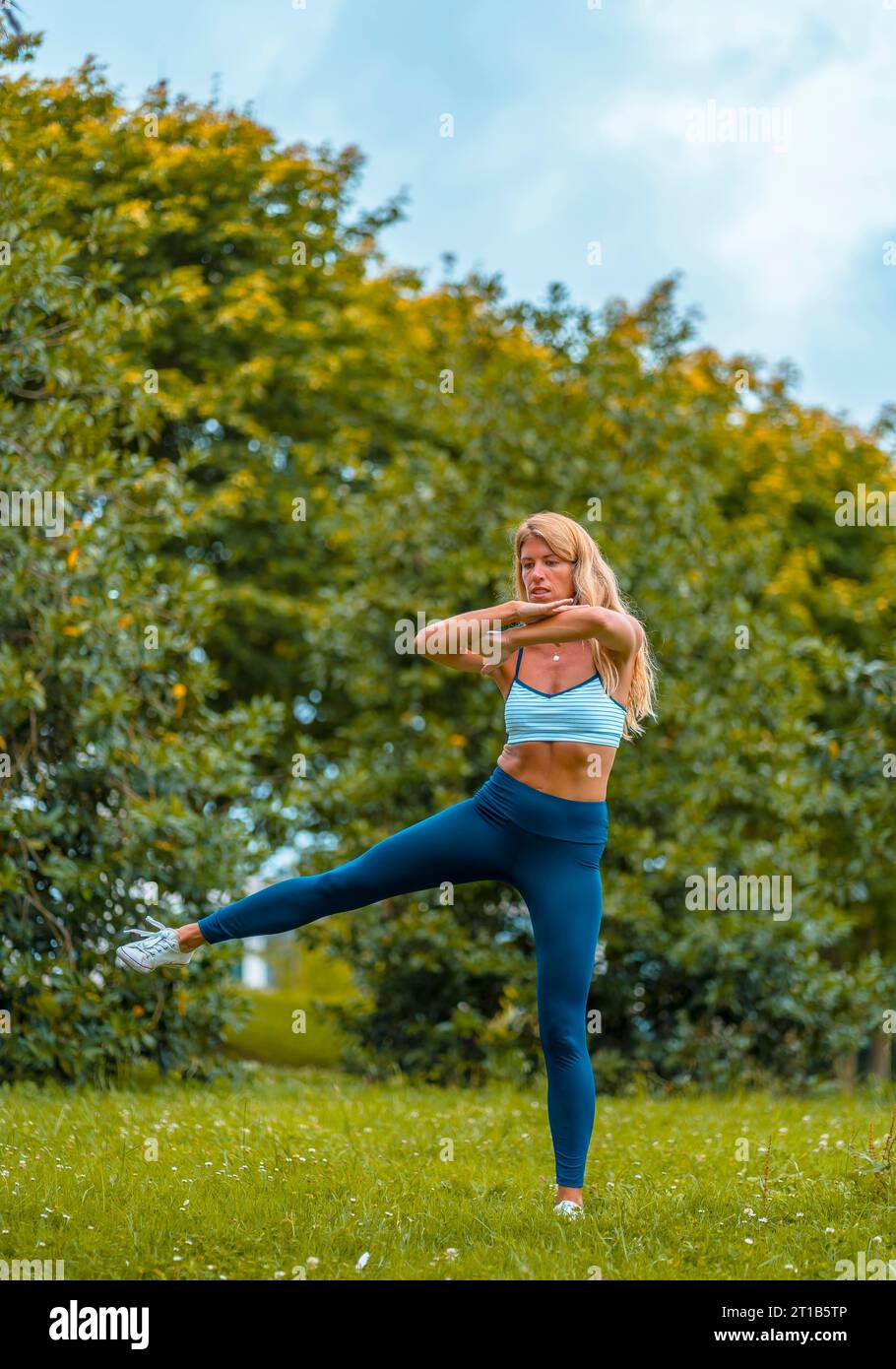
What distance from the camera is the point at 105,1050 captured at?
8508mm

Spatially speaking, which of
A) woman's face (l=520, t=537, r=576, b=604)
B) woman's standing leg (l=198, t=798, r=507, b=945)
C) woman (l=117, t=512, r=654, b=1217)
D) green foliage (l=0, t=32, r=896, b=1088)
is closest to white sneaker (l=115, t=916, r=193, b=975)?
woman (l=117, t=512, r=654, b=1217)

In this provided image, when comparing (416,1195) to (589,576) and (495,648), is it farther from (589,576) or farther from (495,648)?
(589,576)

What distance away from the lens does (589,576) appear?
4.85 metres

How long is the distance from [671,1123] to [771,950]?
10.8ft

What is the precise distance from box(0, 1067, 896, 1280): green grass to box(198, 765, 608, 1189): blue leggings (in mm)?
422

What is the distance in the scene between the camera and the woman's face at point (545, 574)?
15.8 feet

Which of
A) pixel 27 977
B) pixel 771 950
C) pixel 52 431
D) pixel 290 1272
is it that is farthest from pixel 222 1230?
pixel 771 950

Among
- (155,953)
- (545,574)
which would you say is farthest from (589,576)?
→ (155,953)

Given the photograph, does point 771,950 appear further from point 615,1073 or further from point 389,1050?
point 389,1050

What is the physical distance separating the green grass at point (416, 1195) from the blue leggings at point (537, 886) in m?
0.42

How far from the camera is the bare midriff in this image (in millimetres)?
4609

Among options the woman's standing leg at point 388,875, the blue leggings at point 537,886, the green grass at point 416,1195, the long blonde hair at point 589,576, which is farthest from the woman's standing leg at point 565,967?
the long blonde hair at point 589,576

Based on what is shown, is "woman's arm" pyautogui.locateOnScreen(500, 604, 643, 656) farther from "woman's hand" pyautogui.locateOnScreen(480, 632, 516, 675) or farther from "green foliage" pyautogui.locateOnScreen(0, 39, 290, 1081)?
"green foliage" pyautogui.locateOnScreen(0, 39, 290, 1081)

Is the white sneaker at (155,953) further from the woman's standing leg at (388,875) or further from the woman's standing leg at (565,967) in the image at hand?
the woman's standing leg at (565,967)
